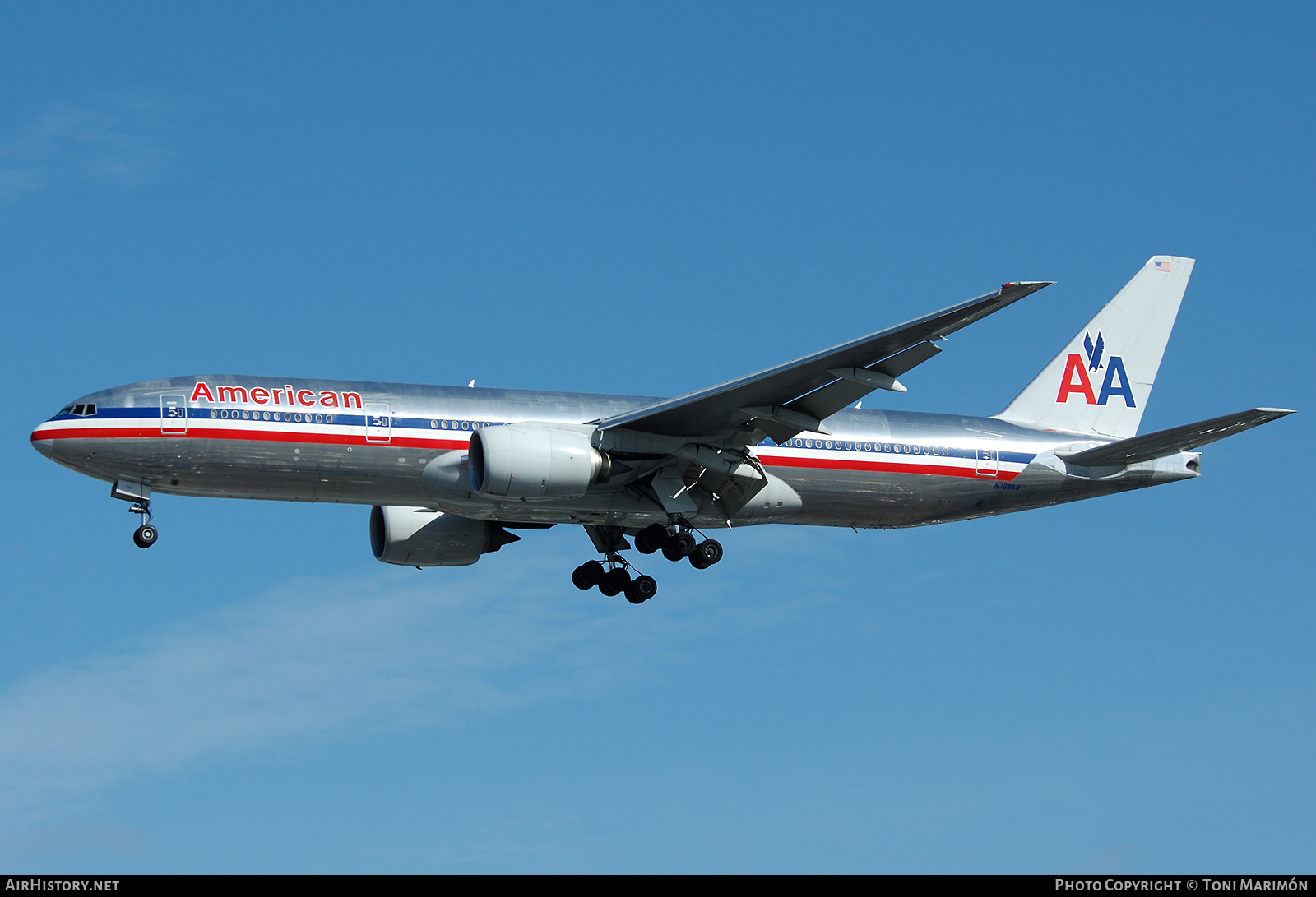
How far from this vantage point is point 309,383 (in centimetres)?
3403

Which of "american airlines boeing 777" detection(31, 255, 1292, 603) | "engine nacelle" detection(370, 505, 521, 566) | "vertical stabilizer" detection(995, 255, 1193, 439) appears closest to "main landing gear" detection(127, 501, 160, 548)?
"american airlines boeing 777" detection(31, 255, 1292, 603)

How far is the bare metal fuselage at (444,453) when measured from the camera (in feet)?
108

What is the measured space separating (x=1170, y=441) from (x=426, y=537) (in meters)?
18.4

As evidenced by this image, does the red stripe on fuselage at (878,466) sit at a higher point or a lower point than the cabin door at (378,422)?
higher

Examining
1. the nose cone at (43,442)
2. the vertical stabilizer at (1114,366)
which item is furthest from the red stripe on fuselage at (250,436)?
the vertical stabilizer at (1114,366)

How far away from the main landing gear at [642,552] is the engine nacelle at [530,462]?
10.7 ft

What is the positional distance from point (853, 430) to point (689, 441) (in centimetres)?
469

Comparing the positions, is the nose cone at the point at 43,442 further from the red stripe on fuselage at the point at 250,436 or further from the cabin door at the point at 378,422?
the cabin door at the point at 378,422

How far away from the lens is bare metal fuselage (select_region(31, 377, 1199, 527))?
32.9 meters

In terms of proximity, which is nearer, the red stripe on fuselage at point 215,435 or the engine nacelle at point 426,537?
the red stripe on fuselage at point 215,435

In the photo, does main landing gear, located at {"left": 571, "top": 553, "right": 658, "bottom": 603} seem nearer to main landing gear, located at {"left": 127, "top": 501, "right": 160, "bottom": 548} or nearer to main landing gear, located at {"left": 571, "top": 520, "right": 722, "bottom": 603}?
main landing gear, located at {"left": 571, "top": 520, "right": 722, "bottom": 603}

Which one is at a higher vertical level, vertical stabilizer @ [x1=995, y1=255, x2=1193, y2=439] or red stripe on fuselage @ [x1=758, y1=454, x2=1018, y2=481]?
vertical stabilizer @ [x1=995, y1=255, x2=1193, y2=439]

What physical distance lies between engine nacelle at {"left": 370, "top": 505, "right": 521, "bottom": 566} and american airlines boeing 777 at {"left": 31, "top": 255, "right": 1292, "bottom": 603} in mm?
47
